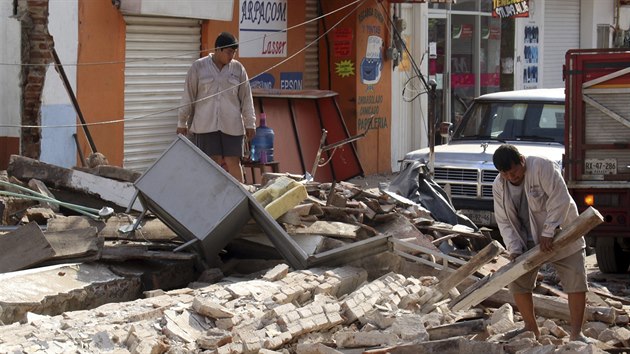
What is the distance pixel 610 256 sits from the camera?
1334 cm

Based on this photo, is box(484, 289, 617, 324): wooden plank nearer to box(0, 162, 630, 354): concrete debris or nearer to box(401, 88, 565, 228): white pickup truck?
box(0, 162, 630, 354): concrete debris

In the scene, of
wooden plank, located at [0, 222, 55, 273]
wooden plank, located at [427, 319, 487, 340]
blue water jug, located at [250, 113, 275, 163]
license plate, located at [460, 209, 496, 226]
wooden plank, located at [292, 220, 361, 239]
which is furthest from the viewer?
blue water jug, located at [250, 113, 275, 163]

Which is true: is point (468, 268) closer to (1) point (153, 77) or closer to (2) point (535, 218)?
(2) point (535, 218)

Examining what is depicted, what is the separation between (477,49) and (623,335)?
17166 mm

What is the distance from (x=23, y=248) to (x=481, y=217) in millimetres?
6267

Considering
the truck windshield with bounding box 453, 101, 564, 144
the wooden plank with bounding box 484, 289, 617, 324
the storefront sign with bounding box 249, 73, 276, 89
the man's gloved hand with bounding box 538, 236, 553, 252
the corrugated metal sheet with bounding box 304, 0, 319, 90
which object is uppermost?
the corrugated metal sheet with bounding box 304, 0, 319, 90

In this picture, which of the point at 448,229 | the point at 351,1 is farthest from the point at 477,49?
the point at 448,229

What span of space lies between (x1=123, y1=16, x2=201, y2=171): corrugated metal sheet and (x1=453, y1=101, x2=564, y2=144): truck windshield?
3757 millimetres

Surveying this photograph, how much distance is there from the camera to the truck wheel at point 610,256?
13.2 m

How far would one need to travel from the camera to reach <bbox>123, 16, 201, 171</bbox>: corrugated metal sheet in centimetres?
1533

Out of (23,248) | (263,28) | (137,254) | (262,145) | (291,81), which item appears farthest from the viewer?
(291,81)

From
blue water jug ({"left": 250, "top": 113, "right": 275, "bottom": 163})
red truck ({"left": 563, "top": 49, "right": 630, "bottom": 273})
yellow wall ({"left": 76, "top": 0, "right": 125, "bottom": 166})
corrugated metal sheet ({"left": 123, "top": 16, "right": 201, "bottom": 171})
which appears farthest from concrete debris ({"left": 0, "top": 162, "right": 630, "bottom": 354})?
corrugated metal sheet ({"left": 123, "top": 16, "right": 201, "bottom": 171})

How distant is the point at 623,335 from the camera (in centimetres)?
921

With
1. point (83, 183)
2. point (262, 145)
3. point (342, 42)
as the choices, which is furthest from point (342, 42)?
point (83, 183)
